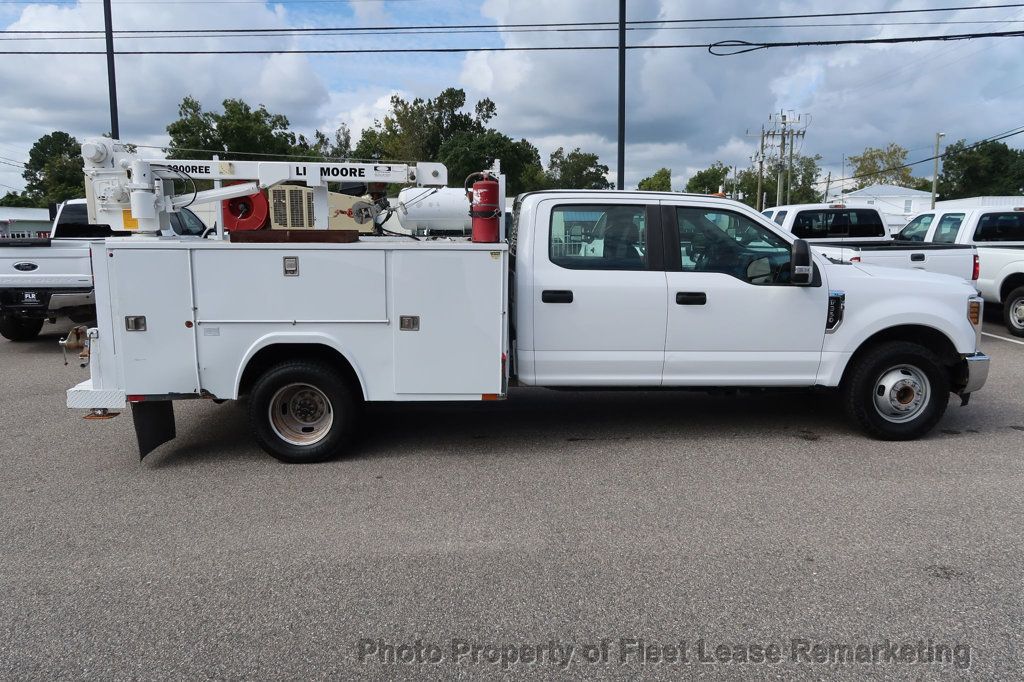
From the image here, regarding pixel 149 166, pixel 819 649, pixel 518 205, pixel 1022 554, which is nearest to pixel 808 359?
pixel 1022 554

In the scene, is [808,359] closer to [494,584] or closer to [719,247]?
[719,247]

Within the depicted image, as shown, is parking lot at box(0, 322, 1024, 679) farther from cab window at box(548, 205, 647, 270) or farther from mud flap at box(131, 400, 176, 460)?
cab window at box(548, 205, 647, 270)

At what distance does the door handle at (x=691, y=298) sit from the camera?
18.9 feet

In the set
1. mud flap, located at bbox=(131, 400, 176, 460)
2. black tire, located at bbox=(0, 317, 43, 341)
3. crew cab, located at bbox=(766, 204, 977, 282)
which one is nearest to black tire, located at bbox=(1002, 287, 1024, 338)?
crew cab, located at bbox=(766, 204, 977, 282)

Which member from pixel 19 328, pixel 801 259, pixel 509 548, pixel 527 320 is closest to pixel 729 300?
pixel 801 259

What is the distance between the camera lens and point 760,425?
6648mm

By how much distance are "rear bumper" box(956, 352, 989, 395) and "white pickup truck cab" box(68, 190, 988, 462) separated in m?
0.02

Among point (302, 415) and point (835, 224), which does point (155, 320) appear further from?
point (835, 224)

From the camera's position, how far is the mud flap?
18.1ft

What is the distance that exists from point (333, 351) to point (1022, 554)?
178 inches

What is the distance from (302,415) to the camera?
5703mm

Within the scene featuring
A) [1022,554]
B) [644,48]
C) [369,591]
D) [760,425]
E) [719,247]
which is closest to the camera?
[369,591]

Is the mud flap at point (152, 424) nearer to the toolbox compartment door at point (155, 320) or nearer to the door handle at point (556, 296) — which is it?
the toolbox compartment door at point (155, 320)

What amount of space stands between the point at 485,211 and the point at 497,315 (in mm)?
757
